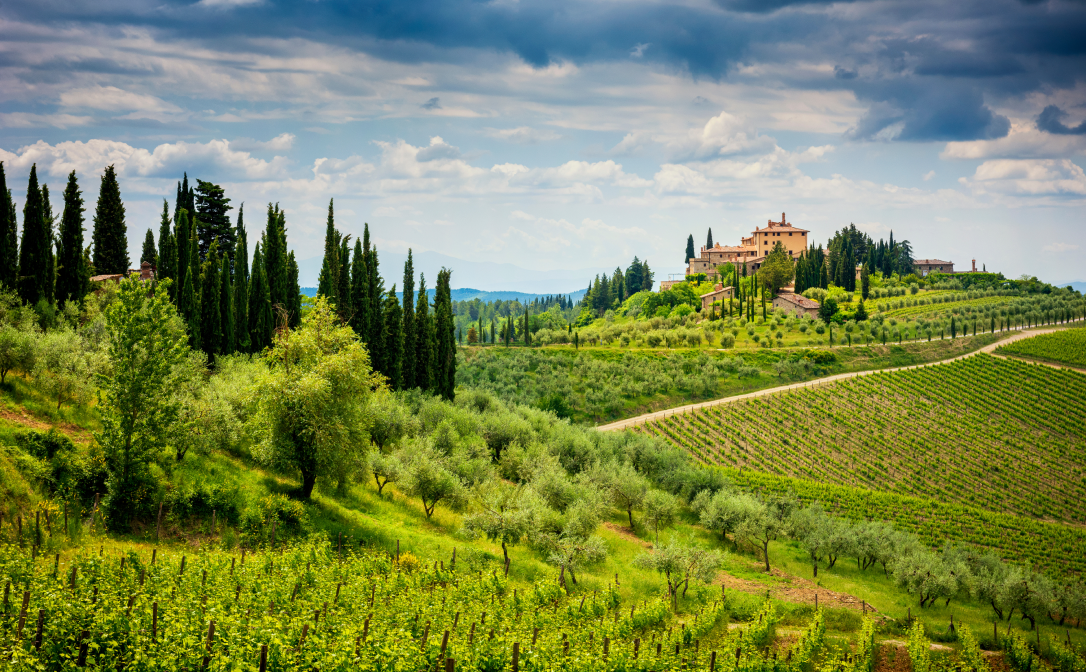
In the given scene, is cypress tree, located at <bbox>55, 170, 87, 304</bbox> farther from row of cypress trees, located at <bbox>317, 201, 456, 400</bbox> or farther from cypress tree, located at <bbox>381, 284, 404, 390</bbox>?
cypress tree, located at <bbox>381, 284, 404, 390</bbox>

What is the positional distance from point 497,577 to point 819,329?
95143 mm

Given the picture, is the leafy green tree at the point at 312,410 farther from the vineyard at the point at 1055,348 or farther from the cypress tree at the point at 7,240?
the vineyard at the point at 1055,348

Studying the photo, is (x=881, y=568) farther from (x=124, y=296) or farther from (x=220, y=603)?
(x=124, y=296)

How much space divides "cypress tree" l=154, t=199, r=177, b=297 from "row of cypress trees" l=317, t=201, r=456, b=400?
1041 centimetres

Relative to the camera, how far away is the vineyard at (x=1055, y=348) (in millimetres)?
87688

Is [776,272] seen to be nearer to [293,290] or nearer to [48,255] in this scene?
[293,290]

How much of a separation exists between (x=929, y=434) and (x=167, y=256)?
7774cm

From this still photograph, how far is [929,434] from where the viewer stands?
71750 millimetres

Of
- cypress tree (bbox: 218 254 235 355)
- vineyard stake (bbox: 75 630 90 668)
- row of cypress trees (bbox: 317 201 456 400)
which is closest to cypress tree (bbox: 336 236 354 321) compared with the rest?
row of cypress trees (bbox: 317 201 456 400)

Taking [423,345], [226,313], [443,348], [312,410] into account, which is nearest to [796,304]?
[443,348]

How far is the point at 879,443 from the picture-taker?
7031 cm

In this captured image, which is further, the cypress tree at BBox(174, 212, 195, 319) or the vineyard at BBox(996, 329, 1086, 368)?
the vineyard at BBox(996, 329, 1086, 368)

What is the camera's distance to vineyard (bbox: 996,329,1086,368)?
288 feet

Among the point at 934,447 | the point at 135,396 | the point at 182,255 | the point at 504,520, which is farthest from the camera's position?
the point at 934,447
